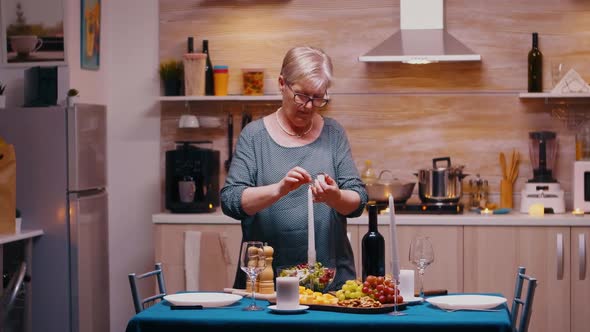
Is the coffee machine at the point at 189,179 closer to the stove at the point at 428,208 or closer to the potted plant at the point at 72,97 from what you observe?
Answer: the potted plant at the point at 72,97

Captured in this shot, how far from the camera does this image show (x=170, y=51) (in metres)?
5.61

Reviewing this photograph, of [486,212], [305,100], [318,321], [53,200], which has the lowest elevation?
[318,321]

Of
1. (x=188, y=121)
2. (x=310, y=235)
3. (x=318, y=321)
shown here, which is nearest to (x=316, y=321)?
(x=318, y=321)

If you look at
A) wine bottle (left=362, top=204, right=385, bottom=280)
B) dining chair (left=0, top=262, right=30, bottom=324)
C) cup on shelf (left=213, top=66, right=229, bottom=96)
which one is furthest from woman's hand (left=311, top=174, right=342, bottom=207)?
cup on shelf (left=213, top=66, right=229, bottom=96)

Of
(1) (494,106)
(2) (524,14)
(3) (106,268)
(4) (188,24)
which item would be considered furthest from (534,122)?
A: (3) (106,268)

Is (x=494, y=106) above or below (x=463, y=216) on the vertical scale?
above

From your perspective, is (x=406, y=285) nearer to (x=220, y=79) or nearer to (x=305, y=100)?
(x=305, y=100)

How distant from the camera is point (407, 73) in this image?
17.8 feet

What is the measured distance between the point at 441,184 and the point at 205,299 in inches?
98.8

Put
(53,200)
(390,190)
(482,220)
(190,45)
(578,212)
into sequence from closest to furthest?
(53,200) < (482,220) < (578,212) < (390,190) < (190,45)

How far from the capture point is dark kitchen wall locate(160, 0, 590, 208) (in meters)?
5.34

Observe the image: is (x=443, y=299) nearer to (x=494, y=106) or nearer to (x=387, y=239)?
(x=387, y=239)

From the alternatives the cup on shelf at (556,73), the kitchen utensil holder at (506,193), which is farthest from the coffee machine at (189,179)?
the cup on shelf at (556,73)

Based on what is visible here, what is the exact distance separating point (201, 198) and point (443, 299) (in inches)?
104
